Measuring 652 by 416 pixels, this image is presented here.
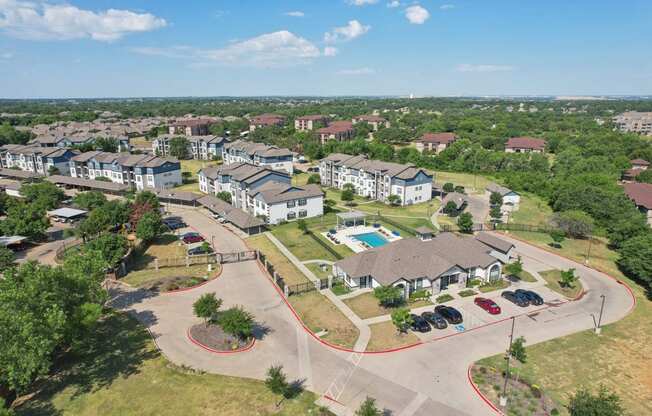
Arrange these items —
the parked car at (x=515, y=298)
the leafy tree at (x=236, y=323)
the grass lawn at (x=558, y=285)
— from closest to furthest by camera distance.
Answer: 1. the leafy tree at (x=236, y=323)
2. the parked car at (x=515, y=298)
3. the grass lawn at (x=558, y=285)

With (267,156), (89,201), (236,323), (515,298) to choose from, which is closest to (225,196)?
(89,201)

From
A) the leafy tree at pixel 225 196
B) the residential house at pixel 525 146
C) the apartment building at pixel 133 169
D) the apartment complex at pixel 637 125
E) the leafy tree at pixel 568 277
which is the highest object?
the apartment complex at pixel 637 125

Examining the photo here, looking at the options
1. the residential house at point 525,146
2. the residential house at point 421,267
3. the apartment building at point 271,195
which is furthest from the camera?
the residential house at point 525,146

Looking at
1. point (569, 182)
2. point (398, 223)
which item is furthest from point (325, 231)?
point (569, 182)

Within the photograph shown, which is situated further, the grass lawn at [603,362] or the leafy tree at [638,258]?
the leafy tree at [638,258]

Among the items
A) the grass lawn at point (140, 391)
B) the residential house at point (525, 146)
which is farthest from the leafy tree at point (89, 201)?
the residential house at point (525, 146)

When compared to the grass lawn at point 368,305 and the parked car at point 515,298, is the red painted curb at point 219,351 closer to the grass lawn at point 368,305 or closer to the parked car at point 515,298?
the grass lawn at point 368,305

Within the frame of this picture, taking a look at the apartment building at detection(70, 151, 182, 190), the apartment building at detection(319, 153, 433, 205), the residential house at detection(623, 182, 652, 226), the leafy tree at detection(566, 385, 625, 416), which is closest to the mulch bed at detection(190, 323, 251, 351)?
the leafy tree at detection(566, 385, 625, 416)
